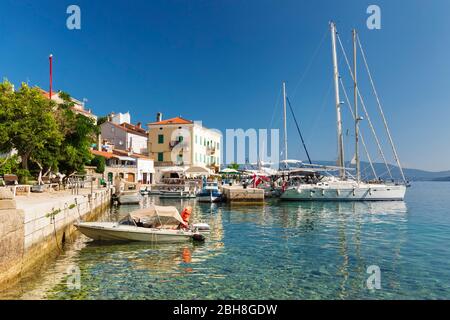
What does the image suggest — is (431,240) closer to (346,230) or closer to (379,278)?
(346,230)

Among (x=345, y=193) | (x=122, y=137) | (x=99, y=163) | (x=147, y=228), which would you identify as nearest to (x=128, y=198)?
(x=99, y=163)

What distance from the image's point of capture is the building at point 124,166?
53719mm

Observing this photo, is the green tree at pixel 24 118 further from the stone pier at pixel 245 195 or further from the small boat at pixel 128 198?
the stone pier at pixel 245 195

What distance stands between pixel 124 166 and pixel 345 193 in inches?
1358

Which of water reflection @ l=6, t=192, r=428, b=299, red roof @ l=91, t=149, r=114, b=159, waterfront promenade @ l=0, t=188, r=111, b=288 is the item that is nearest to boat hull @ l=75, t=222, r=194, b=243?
water reflection @ l=6, t=192, r=428, b=299

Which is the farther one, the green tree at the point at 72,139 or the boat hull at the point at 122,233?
the green tree at the point at 72,139

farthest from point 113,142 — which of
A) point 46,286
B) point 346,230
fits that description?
point 46,286

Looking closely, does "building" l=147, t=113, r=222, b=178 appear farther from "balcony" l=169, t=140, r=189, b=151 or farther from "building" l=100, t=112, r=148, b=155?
"building" l=100, t=112, r=148, b=155

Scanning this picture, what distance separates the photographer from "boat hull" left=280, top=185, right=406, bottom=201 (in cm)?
4003

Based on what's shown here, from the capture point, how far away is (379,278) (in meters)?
11.6

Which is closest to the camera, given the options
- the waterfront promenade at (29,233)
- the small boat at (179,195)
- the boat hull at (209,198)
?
the waterfront promenade at (29,233)

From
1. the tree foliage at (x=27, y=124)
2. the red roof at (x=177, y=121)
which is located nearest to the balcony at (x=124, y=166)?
the red roof at (x=177, y=121)

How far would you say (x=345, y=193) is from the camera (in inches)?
1578

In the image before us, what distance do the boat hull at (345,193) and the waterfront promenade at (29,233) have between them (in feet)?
91.8
